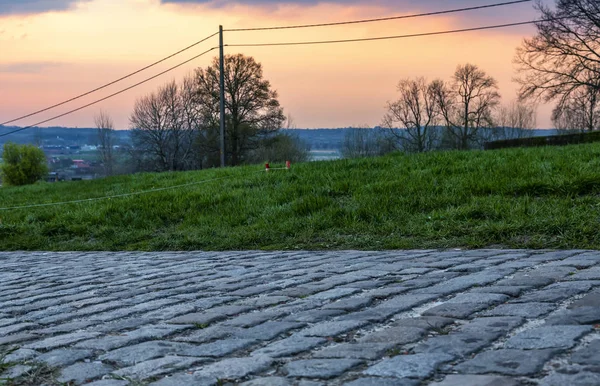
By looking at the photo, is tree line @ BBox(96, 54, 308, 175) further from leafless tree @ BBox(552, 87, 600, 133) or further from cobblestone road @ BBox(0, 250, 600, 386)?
cobblestone road @ BBox(0, 250, 600, 386)

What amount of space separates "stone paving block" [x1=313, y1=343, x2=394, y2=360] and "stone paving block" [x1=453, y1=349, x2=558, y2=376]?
0.44 meters

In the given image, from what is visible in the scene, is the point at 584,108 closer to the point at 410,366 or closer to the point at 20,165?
the point at 410,366

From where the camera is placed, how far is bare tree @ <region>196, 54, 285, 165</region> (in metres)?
50.7

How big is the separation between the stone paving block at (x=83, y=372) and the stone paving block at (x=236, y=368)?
1.70 ft

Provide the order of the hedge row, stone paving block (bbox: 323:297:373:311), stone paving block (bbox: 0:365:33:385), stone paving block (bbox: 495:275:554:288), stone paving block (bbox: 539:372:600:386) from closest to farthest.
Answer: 1. stone paving block (bbox: 539:372:600:386)
2. stone paving block (bbox: 0:365:33:385)
3. stone paving block (bbox: 323:297:373:311)
4. stone paving block (bbox: 495:275:554:288)
5. the hedge row

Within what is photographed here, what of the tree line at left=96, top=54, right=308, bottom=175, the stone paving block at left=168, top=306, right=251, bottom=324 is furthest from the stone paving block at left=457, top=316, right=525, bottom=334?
the tree line at left=96, top=54, right=308, bottom=175

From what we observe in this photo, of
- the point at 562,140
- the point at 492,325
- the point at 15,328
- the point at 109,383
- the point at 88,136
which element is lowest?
the point at 15,328

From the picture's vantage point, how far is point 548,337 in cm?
327

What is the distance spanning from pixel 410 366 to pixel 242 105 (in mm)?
49072

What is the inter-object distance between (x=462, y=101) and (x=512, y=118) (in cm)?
2105

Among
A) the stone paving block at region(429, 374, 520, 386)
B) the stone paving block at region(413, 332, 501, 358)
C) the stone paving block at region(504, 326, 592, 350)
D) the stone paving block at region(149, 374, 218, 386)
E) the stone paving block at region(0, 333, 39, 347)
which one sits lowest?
the stone paving block at region(0, 333, 39, 347)

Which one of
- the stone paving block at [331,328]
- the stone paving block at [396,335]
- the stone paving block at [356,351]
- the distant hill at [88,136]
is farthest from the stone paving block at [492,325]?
the distant hill at [88,136]

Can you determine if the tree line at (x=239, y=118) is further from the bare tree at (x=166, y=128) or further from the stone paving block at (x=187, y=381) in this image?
the stone paving block at (x=187, y=381)

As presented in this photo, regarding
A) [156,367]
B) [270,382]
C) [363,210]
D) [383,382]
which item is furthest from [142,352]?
[363,210]
